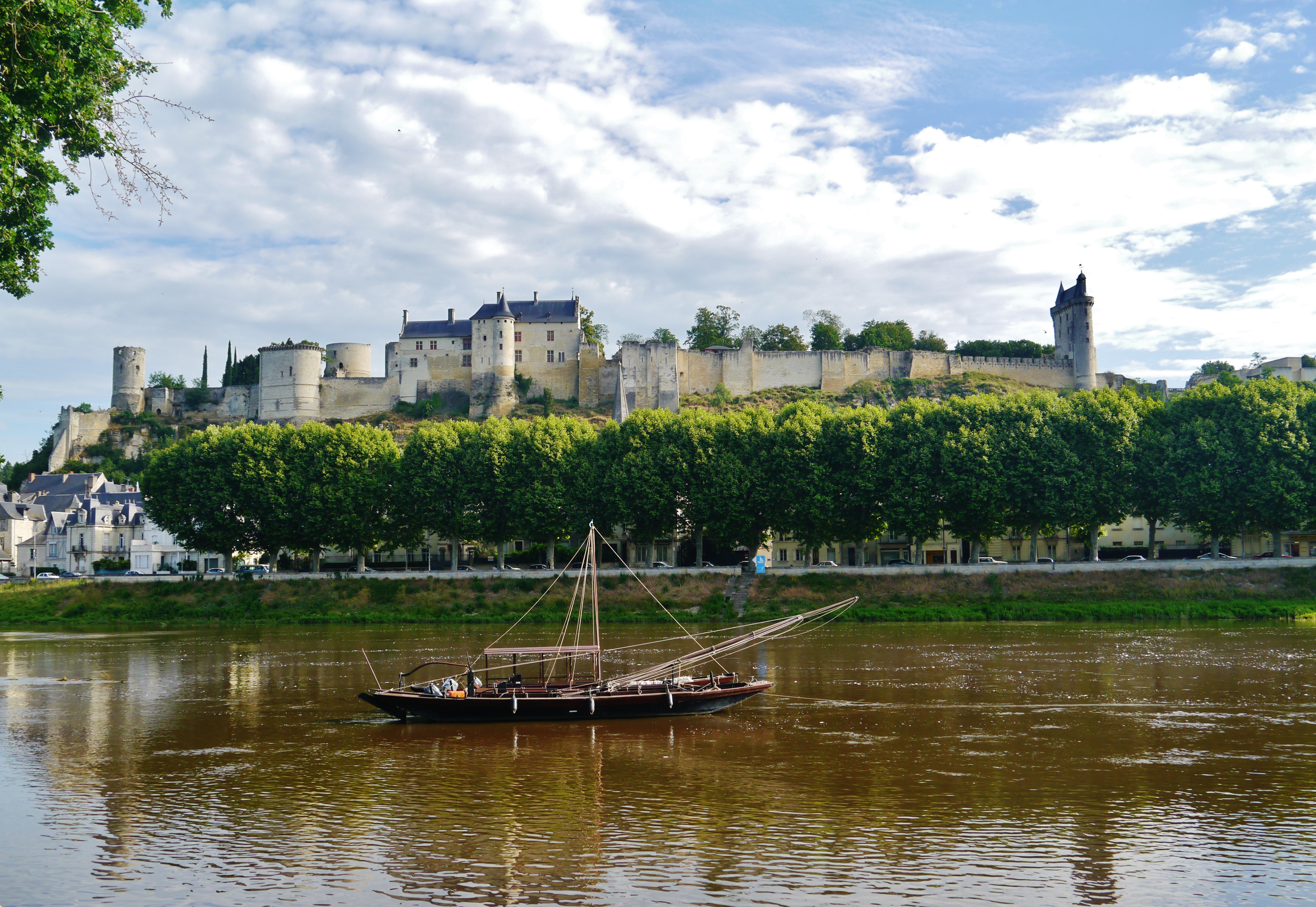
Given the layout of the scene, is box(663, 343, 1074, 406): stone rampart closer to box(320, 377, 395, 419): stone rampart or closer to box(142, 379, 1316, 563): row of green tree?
box(320, 377, 395, 419): stone rampart

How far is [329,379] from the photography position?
127 metres

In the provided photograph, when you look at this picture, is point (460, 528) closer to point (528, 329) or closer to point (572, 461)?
point (572, 461)

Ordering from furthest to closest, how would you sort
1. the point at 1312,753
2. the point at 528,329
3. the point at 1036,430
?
the point at 528,329 < the point at 1036,430 < the point at 1312,753

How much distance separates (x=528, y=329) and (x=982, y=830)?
113 metres

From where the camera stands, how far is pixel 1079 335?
131 m

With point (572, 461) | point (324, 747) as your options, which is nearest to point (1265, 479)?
point (572, 461)

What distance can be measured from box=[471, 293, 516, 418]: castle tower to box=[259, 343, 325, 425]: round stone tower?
20.0 meters

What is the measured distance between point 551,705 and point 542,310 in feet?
336

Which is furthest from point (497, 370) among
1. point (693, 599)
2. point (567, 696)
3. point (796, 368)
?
point (567, 696)

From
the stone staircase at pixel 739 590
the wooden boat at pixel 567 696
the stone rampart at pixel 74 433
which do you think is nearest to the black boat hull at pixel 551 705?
the wooden boat at pixel 567 696

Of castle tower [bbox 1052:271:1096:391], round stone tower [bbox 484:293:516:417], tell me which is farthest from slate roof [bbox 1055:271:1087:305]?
round stone tower [bbox 484:293:516:417]

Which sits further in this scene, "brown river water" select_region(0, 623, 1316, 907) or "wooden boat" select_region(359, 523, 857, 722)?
"wooden boat" select_region(359, 523, 857, 722)

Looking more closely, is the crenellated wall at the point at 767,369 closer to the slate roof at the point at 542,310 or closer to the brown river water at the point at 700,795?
the slate roof at the point at 542,310

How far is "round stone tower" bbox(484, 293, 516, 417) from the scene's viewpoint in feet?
397
